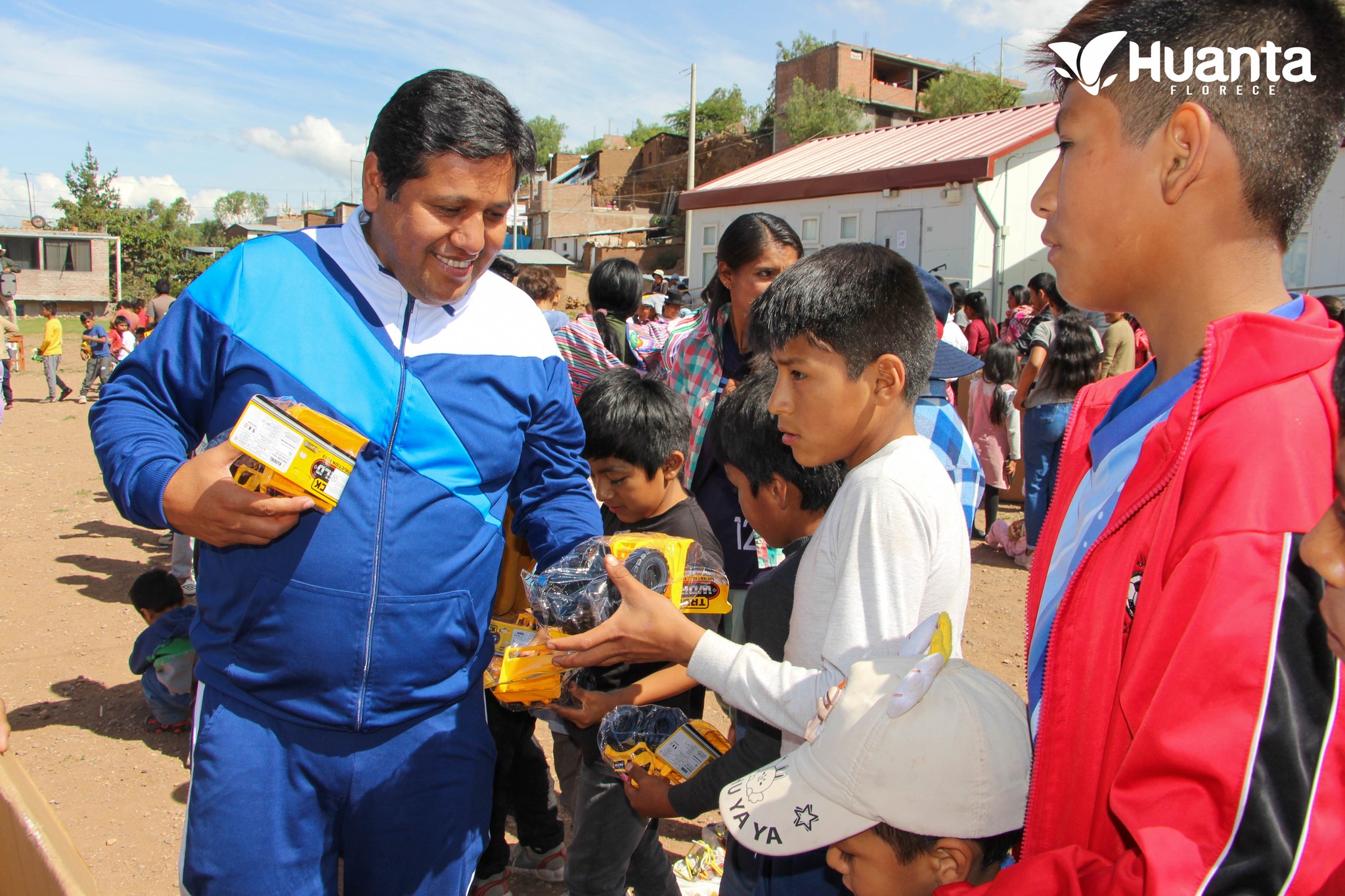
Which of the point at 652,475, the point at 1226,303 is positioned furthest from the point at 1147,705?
the point at 652,475

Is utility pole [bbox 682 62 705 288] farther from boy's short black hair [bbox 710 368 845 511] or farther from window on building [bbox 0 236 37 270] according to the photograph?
window on building [bbox 0 236 37 270]

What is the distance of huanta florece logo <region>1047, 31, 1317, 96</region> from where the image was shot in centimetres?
107

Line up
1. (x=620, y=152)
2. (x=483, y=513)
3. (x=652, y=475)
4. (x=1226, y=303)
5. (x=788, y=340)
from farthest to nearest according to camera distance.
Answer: (x=620, y=152)
(x=652, y=475)
(x=483, y=513)
(x=788, y=340)
(x=1226, y=303)

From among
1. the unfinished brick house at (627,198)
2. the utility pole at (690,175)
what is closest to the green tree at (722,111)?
the unfinished brick house at (627,198)

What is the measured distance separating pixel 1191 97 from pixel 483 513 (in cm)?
161

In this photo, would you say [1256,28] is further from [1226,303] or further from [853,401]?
[853,401]

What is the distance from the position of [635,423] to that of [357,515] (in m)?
1.12

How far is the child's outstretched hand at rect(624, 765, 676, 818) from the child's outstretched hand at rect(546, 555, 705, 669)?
459 mm

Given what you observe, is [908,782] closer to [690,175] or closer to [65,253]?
[690,175]

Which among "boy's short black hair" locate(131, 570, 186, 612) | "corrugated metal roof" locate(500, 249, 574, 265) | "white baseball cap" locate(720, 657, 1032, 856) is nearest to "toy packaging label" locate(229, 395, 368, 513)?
"white baseball cap" locate(720, 657, 1032, 856)

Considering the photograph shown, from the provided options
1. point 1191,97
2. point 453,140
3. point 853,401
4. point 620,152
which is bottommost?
point 853,401

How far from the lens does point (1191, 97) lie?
109 cm

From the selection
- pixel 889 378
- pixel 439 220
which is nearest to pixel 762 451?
pixel 889 378

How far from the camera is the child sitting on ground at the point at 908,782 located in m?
1.29
